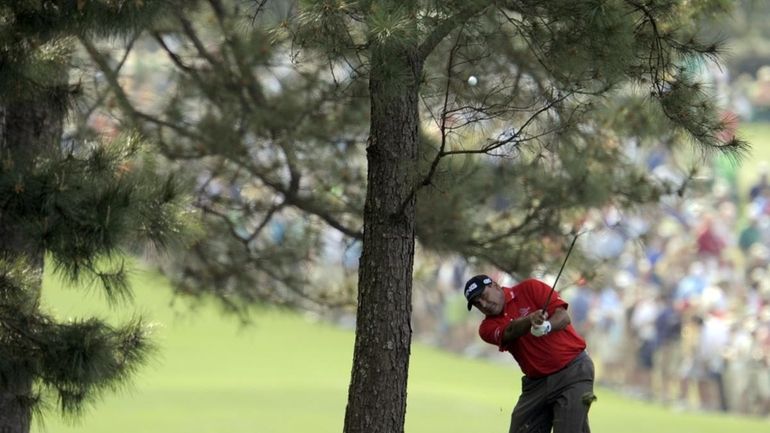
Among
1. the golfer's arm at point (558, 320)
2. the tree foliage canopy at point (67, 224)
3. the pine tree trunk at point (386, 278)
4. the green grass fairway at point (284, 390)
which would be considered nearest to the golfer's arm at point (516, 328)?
the golfer's arm at point (558, 320)

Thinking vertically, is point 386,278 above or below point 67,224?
below

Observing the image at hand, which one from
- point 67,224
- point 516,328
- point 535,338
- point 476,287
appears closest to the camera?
point 67,224

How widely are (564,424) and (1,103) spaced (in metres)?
3.27

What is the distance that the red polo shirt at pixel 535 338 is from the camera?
737 centimetres

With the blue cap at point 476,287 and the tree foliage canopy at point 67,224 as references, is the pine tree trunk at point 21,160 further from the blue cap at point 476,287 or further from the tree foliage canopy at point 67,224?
the blue cap at point 476,287

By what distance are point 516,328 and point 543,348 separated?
35 centimetres

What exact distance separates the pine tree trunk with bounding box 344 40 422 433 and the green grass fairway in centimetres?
902

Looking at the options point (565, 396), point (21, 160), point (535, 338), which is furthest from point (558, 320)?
point (21, 160)

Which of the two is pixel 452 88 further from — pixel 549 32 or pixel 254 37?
pixel 254 37

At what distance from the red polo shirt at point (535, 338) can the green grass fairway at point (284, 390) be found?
8.70 metres

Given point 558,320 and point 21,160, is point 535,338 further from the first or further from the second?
point 21,160

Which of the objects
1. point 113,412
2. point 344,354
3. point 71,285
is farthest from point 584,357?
point 344,354

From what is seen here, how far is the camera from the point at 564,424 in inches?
293

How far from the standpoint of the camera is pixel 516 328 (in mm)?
7148
